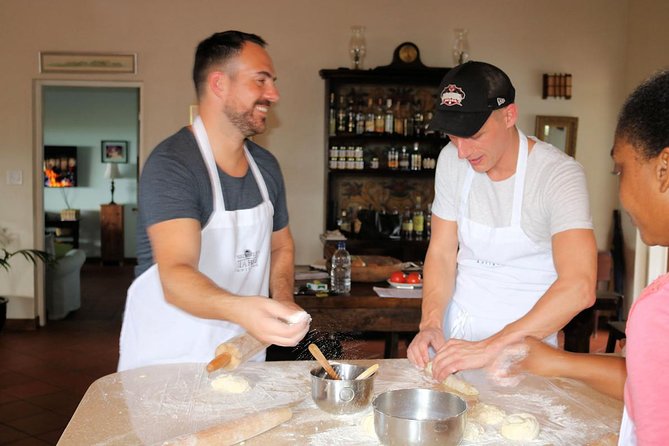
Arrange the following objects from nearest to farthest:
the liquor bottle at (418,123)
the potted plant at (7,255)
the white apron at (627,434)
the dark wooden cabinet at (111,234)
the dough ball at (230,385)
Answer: the white apron at (627,434)
the dough ball at (230,385)
the potted plant at (7,255)
the liquor bottle at (418,123)
the dark wooden cabinet at (111,234)

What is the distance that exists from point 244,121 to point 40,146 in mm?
5170

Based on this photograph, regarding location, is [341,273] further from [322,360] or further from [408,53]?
[408,53]

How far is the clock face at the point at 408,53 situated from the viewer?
264 inches

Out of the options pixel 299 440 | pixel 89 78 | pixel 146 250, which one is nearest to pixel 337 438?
pixel 299 440

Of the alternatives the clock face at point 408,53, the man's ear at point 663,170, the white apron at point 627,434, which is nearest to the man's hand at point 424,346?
the white apron at point 627,434

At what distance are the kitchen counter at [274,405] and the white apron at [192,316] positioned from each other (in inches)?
4.8

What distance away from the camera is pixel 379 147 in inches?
271

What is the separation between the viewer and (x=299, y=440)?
5.28 feet

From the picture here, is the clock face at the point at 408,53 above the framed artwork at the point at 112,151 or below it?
above

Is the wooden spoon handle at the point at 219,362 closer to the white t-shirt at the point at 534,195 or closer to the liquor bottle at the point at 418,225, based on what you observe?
the white t-shirt at the point at 534,195

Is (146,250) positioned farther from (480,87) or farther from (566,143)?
(566,143)

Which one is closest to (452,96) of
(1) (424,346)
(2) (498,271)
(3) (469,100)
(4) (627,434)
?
(3) (469,100)

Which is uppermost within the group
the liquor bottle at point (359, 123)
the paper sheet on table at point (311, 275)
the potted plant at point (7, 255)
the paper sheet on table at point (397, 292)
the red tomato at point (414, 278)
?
the liquor bottle at point (359, 123)

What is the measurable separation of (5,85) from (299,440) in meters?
6.04
